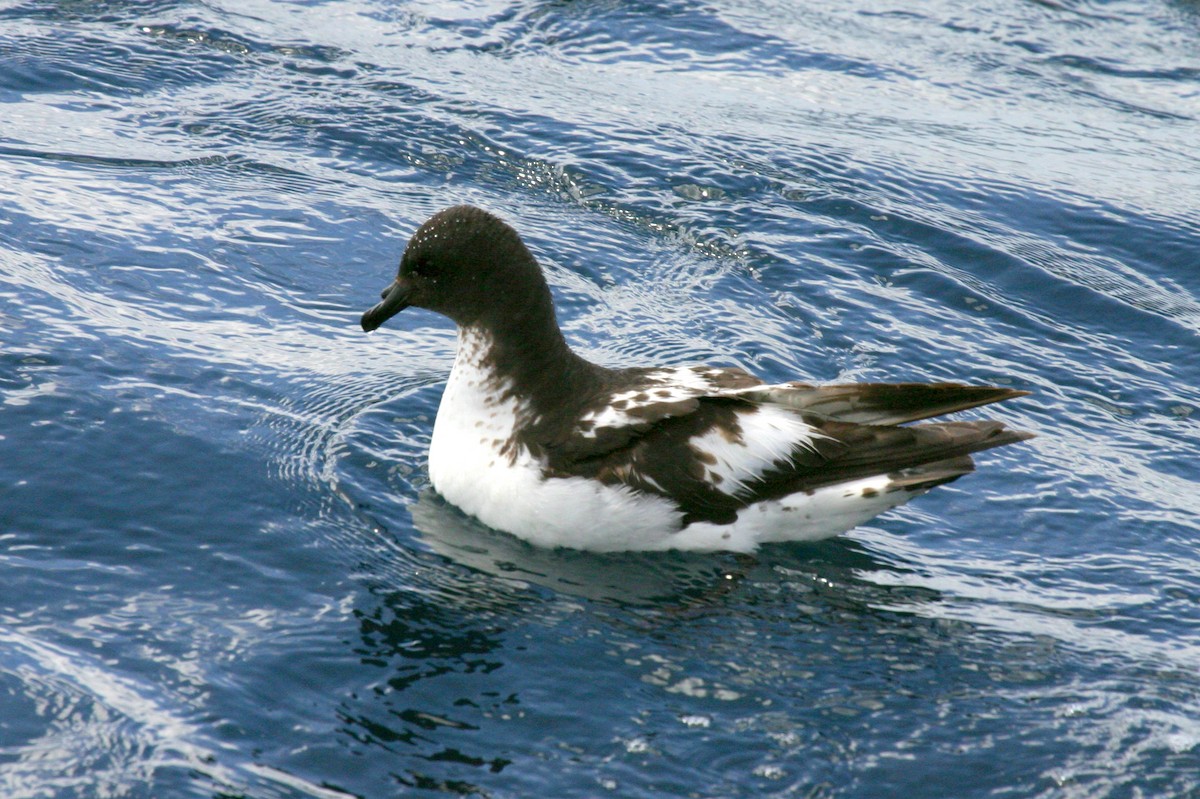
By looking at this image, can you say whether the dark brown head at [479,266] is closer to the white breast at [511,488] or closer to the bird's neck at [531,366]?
the bird's neck at [531,366]

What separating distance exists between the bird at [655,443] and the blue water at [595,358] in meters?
0.22

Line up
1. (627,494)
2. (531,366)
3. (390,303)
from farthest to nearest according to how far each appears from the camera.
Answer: (390,303) → (531,366) → (627,494)

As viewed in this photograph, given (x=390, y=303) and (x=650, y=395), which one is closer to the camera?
(x=650, y=395)

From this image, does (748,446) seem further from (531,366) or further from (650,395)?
(531,366)

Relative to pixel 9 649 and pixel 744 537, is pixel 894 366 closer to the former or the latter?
pixel 744 537

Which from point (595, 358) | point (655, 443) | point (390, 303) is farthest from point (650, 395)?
point (595, 358)

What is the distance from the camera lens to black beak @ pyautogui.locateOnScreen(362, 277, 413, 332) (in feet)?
24.7

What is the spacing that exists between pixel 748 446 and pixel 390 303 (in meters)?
2.06

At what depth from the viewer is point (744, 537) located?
23.0 ft

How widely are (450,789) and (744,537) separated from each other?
235cm

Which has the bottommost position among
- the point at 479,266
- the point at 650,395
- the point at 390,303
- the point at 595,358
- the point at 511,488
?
the point at 511,488

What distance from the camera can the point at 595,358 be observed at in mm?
8750

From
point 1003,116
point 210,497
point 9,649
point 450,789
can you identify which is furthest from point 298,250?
point 1003,116

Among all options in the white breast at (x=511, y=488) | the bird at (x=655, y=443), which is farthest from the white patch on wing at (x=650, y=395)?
the white breast at (x=511, y=488)
